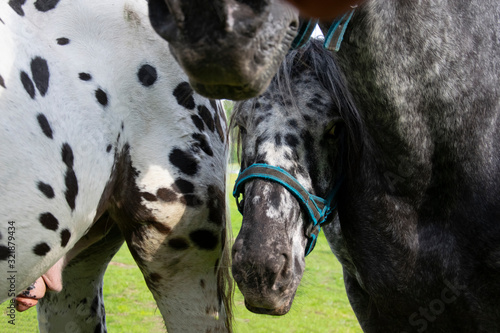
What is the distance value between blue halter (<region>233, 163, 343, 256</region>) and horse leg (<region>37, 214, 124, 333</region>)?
1.09 m

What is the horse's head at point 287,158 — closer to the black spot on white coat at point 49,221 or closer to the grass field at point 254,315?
the black spot on white coat at point 49,221

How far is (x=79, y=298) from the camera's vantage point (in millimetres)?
2943

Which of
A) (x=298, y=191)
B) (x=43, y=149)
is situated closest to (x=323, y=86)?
(x=298, y=191)

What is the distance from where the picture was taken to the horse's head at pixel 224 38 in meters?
1.23

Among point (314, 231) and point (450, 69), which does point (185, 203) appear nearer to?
point (314, 231)

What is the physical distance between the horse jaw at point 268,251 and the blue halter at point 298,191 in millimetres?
26

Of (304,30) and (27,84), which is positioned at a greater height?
(304,30)

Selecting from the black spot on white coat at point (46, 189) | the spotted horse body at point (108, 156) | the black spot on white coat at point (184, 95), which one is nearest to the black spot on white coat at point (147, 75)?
the spotted horse body at point (108, 156)

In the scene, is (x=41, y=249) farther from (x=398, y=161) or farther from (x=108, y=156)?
(x=398, y=161)

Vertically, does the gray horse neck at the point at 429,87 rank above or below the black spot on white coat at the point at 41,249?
above

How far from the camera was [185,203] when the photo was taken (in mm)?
2447

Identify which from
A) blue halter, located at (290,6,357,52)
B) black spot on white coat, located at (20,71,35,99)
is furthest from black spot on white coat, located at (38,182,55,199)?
blue halter, located at (290,6,357,52)

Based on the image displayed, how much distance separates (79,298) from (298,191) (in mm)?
1542

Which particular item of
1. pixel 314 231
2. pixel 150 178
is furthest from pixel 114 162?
pixel 314 231
